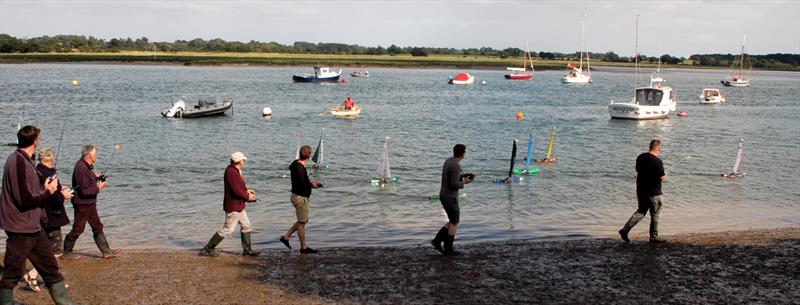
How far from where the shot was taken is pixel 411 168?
28.9 m

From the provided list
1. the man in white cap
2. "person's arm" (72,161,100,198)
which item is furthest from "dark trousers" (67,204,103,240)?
the man in white cap

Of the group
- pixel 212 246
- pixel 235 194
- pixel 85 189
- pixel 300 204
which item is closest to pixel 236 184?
pixel 235 194

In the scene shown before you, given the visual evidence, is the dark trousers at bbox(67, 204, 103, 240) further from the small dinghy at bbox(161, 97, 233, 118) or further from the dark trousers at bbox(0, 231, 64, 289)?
the small dinghy at bbox(161, 97, 233, 118)

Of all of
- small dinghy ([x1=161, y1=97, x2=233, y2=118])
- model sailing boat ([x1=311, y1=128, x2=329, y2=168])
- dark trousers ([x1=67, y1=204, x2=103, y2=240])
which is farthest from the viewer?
small dinghy ([x1=161, y1=97, x2=233, y2=118])

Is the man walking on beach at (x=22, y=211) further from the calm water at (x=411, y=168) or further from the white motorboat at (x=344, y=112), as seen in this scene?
the white motorboat at (x=344, y=112)

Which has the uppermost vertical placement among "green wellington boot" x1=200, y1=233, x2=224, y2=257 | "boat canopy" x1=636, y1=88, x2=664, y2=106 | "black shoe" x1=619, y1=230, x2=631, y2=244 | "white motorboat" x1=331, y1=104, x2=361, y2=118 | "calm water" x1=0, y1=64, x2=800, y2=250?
"boat canopy" x1=636, y1=88, x2=664, y2=106

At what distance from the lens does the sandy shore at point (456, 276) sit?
9797 millimetres

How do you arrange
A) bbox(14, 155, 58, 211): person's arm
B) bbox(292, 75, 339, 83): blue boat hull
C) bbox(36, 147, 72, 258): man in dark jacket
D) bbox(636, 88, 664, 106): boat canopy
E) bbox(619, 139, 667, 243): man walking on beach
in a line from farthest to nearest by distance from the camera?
bbox(292, 75, 339, 83): blue boat hull < bbox(636, 88, 664, 106): boat canopy < bbox(619, 139, 667, 243): man walking on beach < bbox(36, 147, 72, 258): man in dark jacket < bbox(14, 155, 58, 211): person's arm

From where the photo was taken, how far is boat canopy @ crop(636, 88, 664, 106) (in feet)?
178

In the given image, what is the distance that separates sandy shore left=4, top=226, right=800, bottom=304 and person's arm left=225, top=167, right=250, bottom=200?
43.5 inches

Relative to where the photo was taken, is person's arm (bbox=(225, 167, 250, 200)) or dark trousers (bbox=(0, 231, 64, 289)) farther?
person's arm (bbox=(225, 167, 250, 200))

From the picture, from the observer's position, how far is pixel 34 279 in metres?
9.62

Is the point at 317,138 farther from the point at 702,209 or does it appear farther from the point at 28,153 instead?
the point at 28,153

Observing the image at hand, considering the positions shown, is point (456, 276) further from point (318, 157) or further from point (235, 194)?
point (318, 157)
